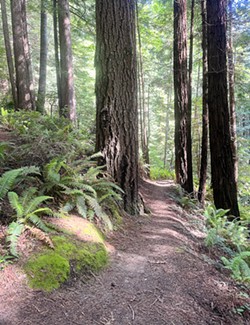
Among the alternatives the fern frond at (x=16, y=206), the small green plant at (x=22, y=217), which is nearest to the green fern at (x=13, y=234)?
the small green plant at (x=22, y=217)

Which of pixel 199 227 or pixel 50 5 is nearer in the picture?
pixel 199 227

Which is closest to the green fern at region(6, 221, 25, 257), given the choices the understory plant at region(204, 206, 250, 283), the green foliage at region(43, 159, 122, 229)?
the green foliage at region(43, 159, 122, 229)

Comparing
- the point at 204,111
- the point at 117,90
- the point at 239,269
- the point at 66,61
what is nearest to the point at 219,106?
the point at 204,111

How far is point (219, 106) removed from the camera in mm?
6887

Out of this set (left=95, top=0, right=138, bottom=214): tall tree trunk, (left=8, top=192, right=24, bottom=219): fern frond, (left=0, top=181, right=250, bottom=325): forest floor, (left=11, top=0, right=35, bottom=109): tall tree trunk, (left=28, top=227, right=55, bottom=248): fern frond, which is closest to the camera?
(left=0, top=181, right=250, bottom=325): forest floor

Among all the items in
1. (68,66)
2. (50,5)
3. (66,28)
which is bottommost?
(68,66)

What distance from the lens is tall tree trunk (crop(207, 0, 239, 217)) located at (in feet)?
22.4

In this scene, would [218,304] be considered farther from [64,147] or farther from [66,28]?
[66,28]

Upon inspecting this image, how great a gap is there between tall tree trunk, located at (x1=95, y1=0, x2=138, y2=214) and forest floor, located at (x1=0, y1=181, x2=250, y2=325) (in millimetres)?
1410

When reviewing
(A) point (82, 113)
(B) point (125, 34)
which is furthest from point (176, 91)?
(A) point (82, 113)

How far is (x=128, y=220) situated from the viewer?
4926 mm

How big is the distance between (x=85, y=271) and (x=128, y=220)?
6.55 ft

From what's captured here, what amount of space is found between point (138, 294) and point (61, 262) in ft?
2.79

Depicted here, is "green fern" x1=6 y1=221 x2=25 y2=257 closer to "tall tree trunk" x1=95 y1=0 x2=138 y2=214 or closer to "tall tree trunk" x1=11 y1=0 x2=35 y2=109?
"tall tree trunk" x1=95 y1=0 x2=138 y2=214
